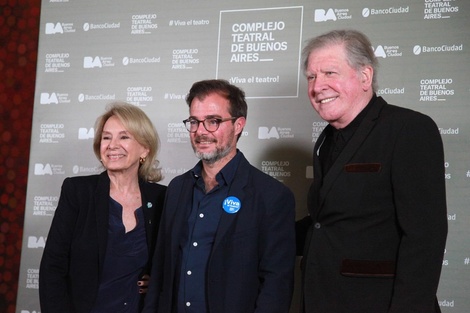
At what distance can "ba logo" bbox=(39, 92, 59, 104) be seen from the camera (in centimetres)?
399

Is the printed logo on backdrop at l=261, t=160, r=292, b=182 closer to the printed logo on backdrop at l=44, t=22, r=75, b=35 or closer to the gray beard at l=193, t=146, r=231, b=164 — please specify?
the gray beard at l=193, t=146, r=231, b=164

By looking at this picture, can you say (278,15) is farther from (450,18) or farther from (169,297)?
(169,297)

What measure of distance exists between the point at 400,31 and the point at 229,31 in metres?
0.97

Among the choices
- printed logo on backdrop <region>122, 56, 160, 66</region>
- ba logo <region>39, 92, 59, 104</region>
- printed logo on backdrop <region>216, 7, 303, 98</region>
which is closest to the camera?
printed logo on backdrop <region>216, 7, 303, 98</region>

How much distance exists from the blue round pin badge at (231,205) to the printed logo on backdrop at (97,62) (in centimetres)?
175

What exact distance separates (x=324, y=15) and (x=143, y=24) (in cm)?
114

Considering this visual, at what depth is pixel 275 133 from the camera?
11.2 feet

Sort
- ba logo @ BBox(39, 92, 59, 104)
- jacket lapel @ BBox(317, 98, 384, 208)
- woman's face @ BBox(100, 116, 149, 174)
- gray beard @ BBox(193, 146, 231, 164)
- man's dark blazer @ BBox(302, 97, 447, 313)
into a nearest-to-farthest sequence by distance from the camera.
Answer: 1. man's dark blazer @ BBox(302, 97, 447, 313)
2. jacket lapel @ BBox(317, 98, 384, 208)
3. gray beard @ BBox(193, 146, 231, 164)
4. woman's face @ BBox(100, 116, 149, 174)
5. ba logo @ BBox(39, 92, 59, 104)

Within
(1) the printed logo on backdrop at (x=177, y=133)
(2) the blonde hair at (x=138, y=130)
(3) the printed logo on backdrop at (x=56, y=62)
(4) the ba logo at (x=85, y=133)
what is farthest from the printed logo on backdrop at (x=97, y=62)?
(2) the blonde hair at (x=138, y=130)

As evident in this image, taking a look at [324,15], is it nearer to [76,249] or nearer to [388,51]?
[388,51]

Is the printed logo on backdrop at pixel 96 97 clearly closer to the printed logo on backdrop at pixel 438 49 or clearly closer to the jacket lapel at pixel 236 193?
the jacket lapel at pixel 236 193

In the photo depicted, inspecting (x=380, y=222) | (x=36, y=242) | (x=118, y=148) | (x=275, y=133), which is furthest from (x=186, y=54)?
(x=380, y=222)

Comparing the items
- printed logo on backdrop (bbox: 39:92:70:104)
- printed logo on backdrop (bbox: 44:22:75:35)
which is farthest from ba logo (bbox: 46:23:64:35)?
printed logo on backdrop (bbox: 39:92:70:104)

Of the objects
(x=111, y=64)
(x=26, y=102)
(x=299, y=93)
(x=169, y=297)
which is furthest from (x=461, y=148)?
(x=26, y=102)
